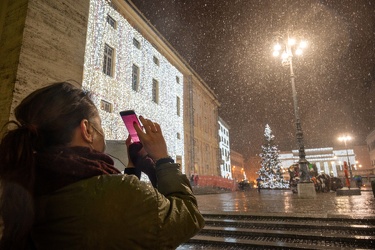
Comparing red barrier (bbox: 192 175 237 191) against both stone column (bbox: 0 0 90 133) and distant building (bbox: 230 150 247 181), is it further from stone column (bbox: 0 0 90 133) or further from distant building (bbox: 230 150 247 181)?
distant building (bbox: 230 150 247 181)

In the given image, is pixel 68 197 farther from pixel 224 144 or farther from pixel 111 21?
pixel 224 144

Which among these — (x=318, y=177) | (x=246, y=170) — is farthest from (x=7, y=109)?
(x=246, y=170)

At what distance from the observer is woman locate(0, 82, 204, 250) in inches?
40.4

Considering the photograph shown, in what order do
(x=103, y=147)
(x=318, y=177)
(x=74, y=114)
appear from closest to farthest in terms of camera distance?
(x=74, y=114)
(x=103, y=147)
(x=318, y=177)

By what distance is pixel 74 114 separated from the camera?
131cm

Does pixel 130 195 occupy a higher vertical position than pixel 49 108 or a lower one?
lower

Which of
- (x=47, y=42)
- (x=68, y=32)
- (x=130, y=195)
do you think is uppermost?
(x=68, y=32)

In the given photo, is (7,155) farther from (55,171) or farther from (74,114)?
(74,114)

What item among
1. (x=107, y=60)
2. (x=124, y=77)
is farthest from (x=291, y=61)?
(x=107, y=60)

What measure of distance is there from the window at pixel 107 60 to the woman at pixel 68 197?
1746 centimetres

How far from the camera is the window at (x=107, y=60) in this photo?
1769 centimetres

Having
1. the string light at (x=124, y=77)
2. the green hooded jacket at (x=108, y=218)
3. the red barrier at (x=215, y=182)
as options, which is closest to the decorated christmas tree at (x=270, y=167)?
the red barrier at (x=215, y=182)

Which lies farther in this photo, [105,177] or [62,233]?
[105,177]

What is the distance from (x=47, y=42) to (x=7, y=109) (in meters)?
1.47
